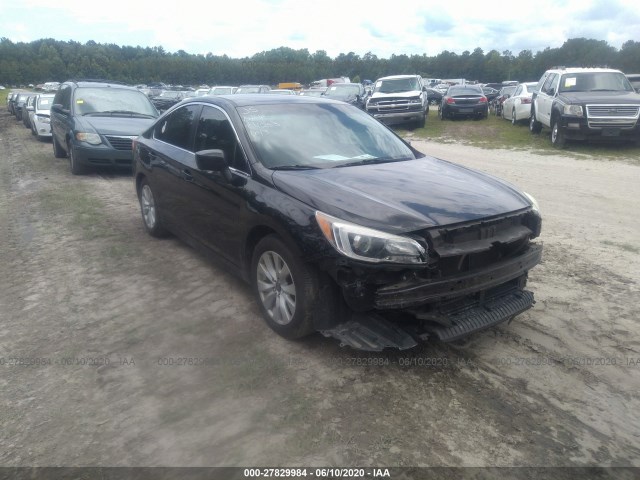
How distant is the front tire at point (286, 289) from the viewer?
382cm

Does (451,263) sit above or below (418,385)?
above

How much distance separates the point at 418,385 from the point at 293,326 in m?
0.99

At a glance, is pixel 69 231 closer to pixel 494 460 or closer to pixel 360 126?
pixel 360 126

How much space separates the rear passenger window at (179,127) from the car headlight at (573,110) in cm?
1131

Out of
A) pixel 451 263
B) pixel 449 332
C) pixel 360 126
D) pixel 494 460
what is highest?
pixel 360 126

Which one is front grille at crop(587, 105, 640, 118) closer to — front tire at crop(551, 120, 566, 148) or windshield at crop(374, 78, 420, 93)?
front tire at crop(551, 120, 566, 148)

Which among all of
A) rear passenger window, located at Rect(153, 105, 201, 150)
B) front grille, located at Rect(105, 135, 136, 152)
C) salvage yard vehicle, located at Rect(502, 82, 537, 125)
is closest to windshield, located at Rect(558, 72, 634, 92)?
salvage yard vehicle, located at Rect(502, 82, 537, 125)

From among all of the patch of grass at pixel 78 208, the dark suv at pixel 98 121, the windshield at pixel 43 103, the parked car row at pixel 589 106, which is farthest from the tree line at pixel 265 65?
the patch of grass at pixel 78 208

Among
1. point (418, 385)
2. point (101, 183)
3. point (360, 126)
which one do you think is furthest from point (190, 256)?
point (101, 183)

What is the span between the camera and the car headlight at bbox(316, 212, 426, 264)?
11.5 feet

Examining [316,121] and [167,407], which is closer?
[167,407]

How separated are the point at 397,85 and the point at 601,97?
867cm

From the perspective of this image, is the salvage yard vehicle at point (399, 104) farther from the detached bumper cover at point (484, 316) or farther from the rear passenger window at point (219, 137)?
the detached bumper cover at point (484, 316)

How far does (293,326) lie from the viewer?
4.08 meters
